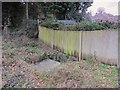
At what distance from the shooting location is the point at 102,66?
536 centimetres

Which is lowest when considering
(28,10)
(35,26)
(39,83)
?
(39,83)

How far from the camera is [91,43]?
248 inches

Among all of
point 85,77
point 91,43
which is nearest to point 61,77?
point 85,77

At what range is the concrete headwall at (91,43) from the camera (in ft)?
17.7

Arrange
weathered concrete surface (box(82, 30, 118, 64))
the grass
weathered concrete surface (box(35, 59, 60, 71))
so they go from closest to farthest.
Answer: the grass → weathered concrete surface (box(82, 30, 118, 64)) → weathered concrete surface (box(35, 59, 60, 71))

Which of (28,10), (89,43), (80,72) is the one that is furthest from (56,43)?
(28,10)

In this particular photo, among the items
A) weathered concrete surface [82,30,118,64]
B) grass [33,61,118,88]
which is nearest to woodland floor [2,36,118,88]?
grass [33,61,118,88]

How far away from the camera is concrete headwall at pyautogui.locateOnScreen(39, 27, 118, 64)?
5409mm

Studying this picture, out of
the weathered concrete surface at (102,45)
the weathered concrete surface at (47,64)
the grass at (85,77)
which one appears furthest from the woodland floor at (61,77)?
A: the weathered concrete surface at (47,64)

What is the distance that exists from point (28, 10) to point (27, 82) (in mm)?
13200

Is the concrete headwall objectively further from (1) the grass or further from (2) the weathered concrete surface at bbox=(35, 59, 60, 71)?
(2) the weathered concrete surface at bbox=(35, 59, 60, 71)

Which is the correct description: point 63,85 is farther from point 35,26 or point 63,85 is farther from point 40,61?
point 35,26

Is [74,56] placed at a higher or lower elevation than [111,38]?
lower

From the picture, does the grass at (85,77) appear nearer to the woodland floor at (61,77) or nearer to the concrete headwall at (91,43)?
the woodland floor at (61,77)
